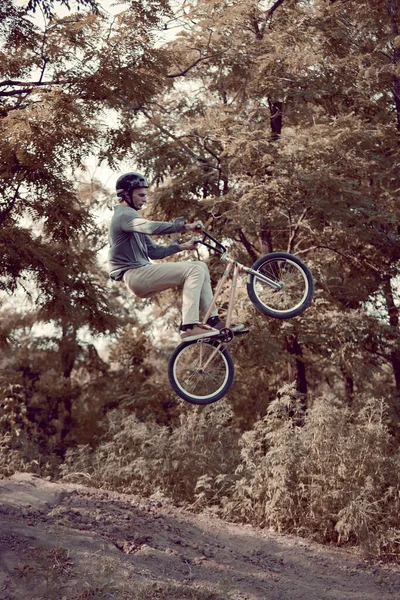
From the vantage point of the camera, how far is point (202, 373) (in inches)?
251

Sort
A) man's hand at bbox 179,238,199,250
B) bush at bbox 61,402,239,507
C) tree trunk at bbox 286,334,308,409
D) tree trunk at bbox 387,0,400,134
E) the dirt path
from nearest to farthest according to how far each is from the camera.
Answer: man's hand at bbox 179,238,199,250 → the dirt path → bush at bbox 61,402,239,507 → tree trunk at bbox 286,334,308,409 → tree trunk at bbox 387,0,400,134

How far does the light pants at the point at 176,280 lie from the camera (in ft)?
20.0

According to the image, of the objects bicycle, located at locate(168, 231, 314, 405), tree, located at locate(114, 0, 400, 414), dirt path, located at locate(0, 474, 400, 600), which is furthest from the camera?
tree, located at locate(114, 0, 400, 414)

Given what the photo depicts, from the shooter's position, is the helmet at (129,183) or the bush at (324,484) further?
the bush at (324,484)

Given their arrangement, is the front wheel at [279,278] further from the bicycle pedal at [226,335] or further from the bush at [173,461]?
the bush at [173,461]

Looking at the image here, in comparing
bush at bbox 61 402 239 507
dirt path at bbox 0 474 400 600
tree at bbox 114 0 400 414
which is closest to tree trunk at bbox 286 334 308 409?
tree at bbox 114 0 400 414

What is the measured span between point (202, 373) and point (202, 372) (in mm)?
15

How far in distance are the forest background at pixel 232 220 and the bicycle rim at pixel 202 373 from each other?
10.2ft

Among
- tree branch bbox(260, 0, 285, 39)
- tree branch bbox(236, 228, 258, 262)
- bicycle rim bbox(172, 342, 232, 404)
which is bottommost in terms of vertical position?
bicycle rim bbox(172, 342, 232, 404)

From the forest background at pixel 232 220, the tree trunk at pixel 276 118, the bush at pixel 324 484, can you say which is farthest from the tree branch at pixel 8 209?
the tree trunk at pixel 276 118

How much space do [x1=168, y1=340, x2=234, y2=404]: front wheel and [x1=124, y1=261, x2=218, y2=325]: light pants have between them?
31cm

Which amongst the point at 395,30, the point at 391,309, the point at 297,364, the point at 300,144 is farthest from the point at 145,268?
the point at 395,30

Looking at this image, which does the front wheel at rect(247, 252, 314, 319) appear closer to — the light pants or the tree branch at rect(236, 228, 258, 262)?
the light pants

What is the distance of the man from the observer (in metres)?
Result: 6.08
